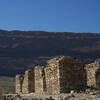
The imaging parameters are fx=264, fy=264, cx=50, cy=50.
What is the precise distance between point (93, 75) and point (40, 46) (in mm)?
103082

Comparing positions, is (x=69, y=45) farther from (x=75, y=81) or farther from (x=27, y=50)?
(x=75, y=81)

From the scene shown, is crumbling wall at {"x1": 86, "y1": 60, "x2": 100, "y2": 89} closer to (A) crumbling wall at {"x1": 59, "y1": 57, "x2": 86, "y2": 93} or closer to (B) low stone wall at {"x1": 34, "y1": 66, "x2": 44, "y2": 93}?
(A) crumbling wall at {"x1": 59, "y1": 57, "x2": 86, "y2": 93}

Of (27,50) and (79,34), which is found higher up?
(79,34)

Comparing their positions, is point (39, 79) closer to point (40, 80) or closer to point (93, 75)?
point (40, 80)

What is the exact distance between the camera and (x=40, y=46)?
4690 inches

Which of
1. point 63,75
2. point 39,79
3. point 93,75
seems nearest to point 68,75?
point 63,75

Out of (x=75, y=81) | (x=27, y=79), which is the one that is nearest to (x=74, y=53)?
(x=27, y=79)

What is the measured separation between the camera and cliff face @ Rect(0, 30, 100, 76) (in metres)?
104

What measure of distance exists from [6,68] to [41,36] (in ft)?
115

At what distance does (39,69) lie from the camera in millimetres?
20078

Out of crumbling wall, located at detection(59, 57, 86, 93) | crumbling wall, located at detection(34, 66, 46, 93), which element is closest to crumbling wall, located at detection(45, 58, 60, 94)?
crumbling wall, located at detection(59, 57, 86, 93)

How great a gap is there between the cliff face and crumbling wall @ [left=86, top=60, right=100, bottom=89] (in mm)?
82607

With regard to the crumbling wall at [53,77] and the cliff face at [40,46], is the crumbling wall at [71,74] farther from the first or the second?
the cliff face at [40,46]

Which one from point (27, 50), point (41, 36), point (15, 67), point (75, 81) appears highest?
point (41, 36)
